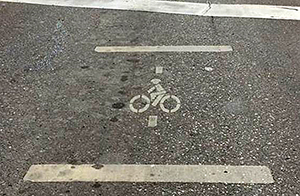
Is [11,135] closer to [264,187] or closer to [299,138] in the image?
[264,187]

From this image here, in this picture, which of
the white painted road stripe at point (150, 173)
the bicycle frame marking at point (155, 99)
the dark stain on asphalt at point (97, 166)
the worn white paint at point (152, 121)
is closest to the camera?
the white painted road stripe at point (150, 173)

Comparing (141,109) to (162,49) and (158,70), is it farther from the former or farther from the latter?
(162,49)

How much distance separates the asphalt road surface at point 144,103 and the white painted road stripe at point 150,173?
0.20 ft

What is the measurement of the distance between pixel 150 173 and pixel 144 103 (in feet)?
3.86

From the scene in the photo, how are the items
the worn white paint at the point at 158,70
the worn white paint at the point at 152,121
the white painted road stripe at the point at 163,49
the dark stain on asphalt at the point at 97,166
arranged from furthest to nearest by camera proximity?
the white painted road stripe at the point at 163,49
the worn white paint at the point at 158,70
the worn white paint at the point at 152,121
the dark stain on asphalt at the point at 97,166

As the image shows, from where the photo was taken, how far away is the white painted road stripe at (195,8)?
7.66m

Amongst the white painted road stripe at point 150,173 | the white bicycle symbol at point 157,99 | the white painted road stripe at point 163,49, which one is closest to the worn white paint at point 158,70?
the white bicycle symbol at point 157,99

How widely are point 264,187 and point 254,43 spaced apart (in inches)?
121

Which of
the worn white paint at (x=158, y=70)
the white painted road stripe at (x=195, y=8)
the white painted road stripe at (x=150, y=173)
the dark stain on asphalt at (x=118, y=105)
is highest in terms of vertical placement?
the white painted road stripe at (x=150, y=173)

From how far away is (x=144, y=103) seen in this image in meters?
5.09

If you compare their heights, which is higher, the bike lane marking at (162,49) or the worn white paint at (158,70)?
the worn white paint at (158,70)

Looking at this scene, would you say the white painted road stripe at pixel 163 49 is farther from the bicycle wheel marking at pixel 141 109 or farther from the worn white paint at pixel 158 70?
the bicycle wheel marking at pixel 141 109

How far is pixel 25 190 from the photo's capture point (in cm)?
385

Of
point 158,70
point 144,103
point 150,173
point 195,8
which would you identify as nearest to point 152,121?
point 144,103
